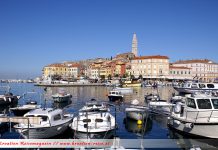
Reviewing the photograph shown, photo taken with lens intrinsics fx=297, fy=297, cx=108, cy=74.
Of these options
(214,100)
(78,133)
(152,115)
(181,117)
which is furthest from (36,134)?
(152,115)

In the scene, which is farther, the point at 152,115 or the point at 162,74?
the point at 162,74

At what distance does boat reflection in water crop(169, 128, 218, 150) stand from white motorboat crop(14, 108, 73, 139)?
7.57 metres

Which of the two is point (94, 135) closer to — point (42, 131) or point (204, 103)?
point (42, 131)

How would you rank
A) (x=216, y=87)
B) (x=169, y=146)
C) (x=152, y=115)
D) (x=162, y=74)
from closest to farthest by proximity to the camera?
(x=169, y=146), (x=152, y=115), (x=216, y=87), (x=162, y=74)

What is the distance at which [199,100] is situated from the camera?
63.2 ft

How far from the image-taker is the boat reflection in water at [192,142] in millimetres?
17212

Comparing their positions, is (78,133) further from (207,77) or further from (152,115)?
(207,77)

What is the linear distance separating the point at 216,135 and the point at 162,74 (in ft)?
410

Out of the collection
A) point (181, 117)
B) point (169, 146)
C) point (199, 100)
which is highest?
point (199, 100)

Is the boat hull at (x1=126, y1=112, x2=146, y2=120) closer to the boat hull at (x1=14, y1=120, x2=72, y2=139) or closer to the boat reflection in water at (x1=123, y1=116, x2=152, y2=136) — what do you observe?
the boat reflection in water at (x1=123, y1=116, x2=152, y2=136)

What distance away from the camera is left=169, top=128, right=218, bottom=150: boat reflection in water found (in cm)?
1721

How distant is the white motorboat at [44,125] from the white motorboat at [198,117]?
7.80 m

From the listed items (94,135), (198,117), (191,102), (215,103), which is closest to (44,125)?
(94,135)

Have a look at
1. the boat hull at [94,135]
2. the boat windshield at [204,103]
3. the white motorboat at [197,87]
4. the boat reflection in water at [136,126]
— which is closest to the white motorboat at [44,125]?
the boat hull at [94,135]
